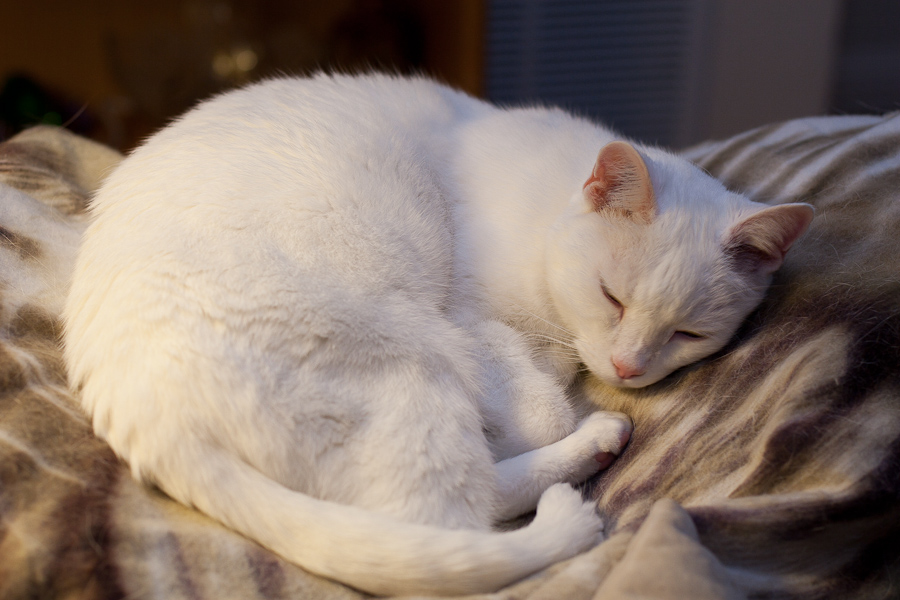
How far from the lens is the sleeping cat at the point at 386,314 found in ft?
2.95

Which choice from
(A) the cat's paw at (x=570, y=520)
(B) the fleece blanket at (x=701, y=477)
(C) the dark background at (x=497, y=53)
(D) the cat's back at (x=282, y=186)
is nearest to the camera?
(B) the fleece blanket at (x=701, y=477)

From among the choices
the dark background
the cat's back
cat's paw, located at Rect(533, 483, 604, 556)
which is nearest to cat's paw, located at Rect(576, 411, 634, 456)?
cat's paw, located at Rect(533, 483, 604, 556)

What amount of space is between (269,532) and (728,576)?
57 centimetres

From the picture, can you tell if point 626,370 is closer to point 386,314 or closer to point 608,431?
point 608,431

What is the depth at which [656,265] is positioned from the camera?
1.13 metres

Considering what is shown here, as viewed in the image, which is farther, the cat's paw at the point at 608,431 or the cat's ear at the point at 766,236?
the cat's paw at the point at 608,431

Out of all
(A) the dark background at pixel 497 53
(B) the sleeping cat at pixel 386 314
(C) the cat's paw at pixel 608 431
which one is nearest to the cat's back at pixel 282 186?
(B) the sleeping cat at pixel 386 314

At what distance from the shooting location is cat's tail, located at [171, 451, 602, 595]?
852mm

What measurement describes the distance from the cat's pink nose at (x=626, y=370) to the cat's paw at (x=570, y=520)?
0.82ft

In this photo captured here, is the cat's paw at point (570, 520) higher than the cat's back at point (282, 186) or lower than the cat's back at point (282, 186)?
lower

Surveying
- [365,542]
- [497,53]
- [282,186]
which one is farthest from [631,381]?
[497,53]

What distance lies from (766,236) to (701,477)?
16.4 inches

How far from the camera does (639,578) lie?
0.75 metres

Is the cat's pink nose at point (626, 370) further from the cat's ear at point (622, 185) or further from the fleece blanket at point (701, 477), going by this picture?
the cat's ear at point (622, 185)
